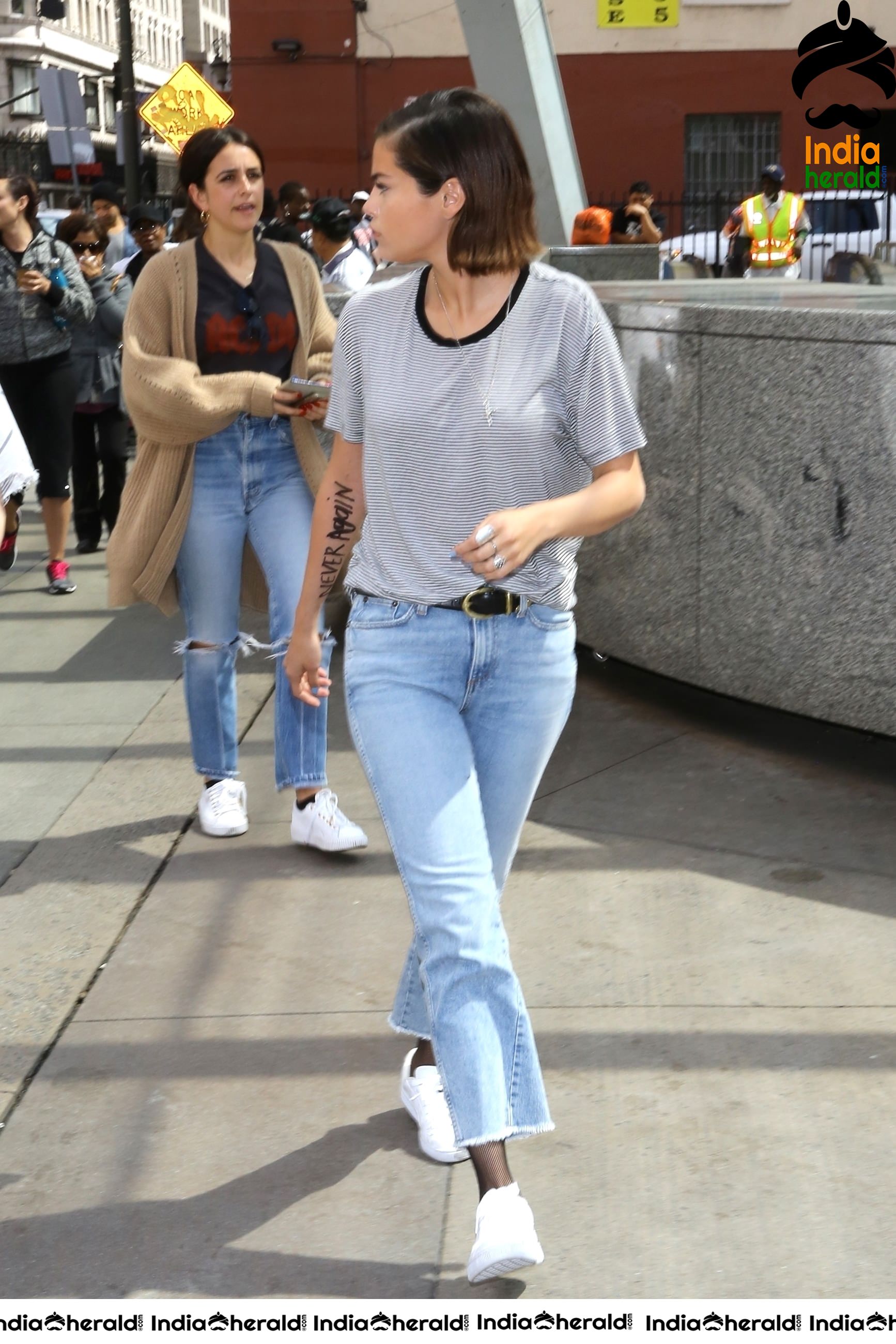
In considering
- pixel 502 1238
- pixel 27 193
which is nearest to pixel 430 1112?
pixel 502 1238

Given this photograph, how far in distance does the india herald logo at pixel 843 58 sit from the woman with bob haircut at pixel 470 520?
88.9 ft

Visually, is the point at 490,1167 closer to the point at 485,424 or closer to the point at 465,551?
the point at 465,551

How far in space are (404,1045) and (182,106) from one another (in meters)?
12.8

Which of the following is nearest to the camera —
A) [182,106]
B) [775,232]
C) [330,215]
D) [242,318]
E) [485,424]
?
[485,424]

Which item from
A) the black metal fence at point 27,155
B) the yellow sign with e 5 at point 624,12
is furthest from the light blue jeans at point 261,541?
the black metal fence at point 27,155

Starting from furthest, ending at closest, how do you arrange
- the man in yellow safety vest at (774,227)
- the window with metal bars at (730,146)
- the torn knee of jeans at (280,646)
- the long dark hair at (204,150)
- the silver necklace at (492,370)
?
the window with metal bars at (730,146)
the man in yellow safety vest at (774,227)
the torn knee of jeans at (280,646)
the long dark hair at (204,150)
the silver necklace at (492,370)

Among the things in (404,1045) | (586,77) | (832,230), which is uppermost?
(586,77)

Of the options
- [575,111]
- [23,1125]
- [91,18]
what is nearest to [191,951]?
[23,1125]

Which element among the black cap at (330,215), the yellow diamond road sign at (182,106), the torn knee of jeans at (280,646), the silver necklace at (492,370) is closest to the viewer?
the silver necklace at (492,370)

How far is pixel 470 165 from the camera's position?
2.94 metres

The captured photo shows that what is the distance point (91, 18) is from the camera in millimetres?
93250

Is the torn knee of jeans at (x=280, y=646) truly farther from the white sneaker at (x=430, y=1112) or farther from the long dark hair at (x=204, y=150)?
the white sneaker at (x=430, y=1112)

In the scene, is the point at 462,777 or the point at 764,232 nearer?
the point at 462,777

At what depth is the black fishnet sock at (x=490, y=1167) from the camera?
2.87 metres
